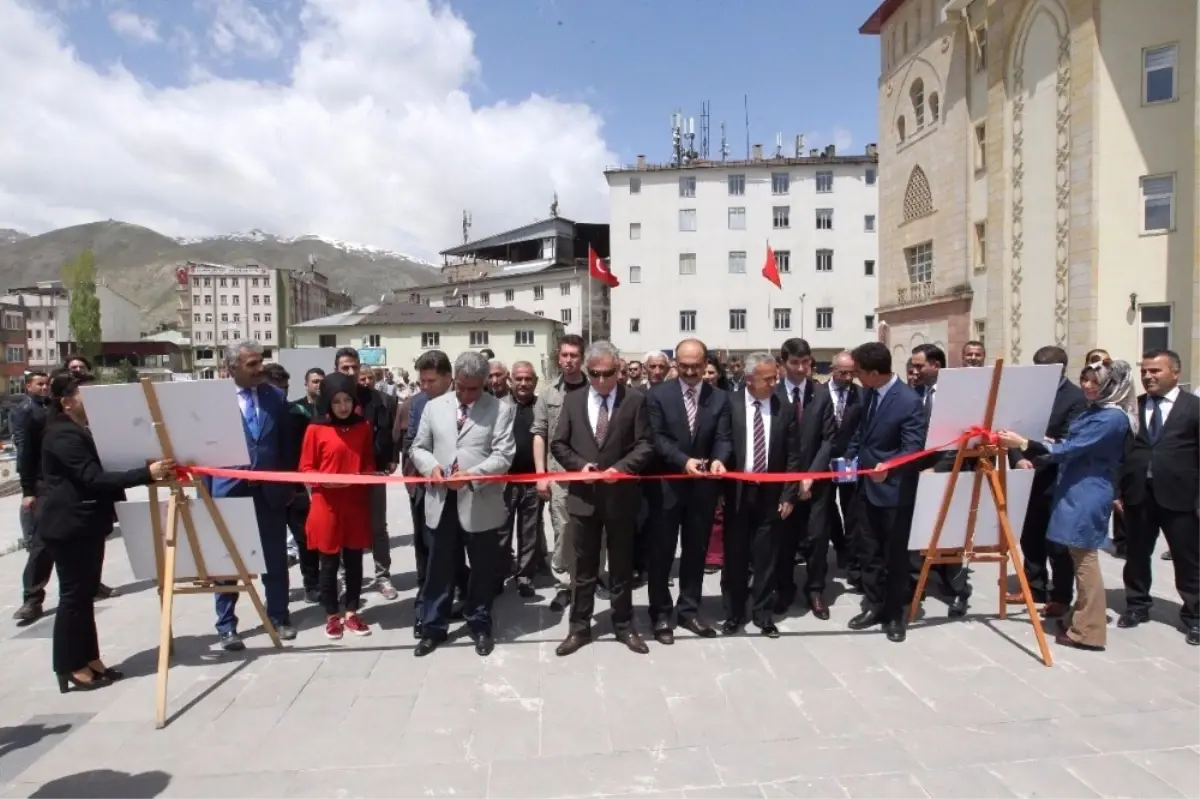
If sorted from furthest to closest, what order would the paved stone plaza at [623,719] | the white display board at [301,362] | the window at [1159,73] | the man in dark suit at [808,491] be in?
the window at [1159,73]
the white display board at [301,362]
the man in dark suit at [808,491]
the paved stone plaza at [623,719]

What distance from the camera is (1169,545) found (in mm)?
5195

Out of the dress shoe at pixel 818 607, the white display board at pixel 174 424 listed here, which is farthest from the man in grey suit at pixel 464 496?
the dress shoe at pixel 818 607

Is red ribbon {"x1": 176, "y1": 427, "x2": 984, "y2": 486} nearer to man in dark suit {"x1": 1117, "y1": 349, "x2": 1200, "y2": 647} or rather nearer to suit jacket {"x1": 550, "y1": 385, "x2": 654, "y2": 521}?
suit jacket {"x1": 550, "y1": 385, "x2": 654, "y2": 521}

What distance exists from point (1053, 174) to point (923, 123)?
7193 millimetres

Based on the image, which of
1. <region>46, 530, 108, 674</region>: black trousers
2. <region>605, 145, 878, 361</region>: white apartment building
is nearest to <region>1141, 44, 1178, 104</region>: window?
<region>46, 530, 108, 674</region>: black trousers

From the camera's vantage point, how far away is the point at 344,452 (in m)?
5.25

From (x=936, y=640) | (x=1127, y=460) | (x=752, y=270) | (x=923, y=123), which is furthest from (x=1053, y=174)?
(x=752, y=270)

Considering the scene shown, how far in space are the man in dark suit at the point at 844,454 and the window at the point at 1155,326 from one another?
13.1 m

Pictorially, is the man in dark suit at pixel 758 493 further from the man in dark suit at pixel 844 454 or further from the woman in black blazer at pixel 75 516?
the woman in black blazer at pixel 75 516

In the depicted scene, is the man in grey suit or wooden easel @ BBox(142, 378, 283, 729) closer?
wooden easel @ BBox(142, 378, 283, 729)

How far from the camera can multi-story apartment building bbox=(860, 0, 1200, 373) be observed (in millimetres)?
15828

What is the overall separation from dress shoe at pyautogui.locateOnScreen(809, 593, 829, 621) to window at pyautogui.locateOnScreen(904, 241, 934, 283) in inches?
816

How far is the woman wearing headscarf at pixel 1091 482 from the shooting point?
4762 millimetres

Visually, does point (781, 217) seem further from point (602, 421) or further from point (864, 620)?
point (602, 421)
